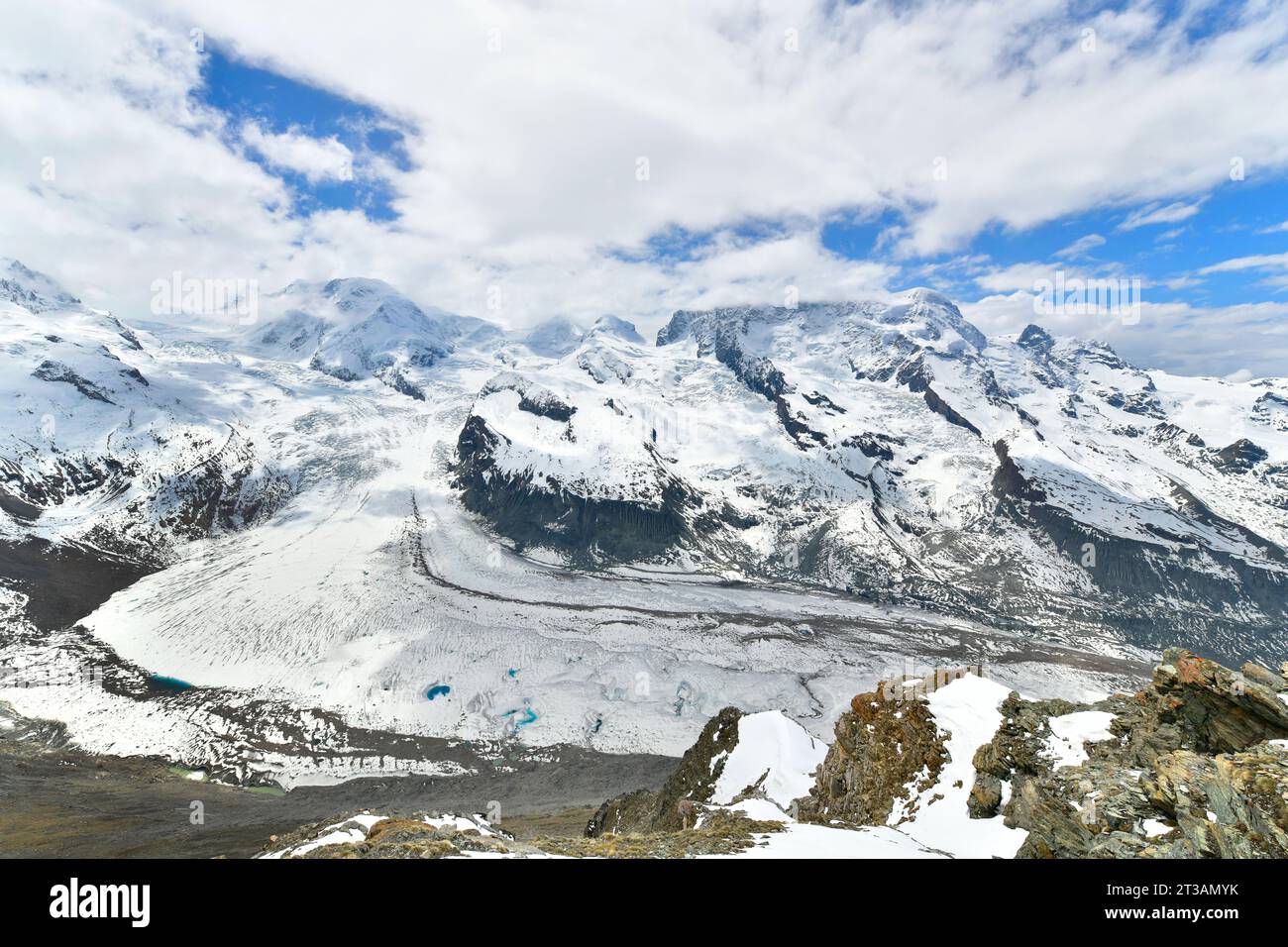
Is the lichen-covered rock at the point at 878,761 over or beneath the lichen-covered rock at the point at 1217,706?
beneath

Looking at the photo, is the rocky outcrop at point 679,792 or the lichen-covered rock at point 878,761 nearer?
the lichen-covered rock at point 878,761

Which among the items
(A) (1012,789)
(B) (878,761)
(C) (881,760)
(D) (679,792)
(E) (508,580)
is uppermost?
(A) (1012,789)

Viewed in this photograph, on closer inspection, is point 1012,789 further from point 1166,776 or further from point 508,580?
point 508,580

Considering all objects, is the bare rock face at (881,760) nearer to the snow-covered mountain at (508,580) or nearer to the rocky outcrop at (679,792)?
the rocky outcrop at (679,792)

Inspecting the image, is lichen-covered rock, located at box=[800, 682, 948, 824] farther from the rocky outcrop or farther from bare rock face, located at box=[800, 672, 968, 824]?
the rocky outcrop

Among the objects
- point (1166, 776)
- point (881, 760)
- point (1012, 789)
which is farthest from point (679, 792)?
point (1166, 776)

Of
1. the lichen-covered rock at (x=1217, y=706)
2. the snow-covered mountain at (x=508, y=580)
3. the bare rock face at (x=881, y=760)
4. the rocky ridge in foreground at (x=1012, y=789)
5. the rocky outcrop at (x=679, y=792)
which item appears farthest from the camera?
the snow-covered mountain at (x=508, y=580)

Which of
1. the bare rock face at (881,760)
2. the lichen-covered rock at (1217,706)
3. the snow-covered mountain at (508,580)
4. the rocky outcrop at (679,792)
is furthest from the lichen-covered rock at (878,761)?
the snow-covered mountain at (508,580)
